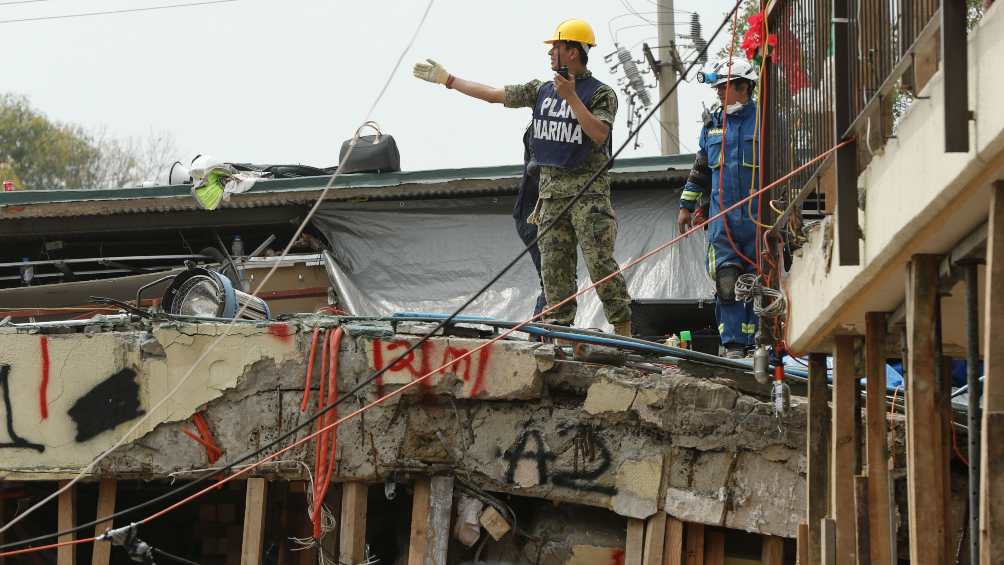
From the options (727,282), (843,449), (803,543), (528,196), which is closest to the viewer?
(843,449)

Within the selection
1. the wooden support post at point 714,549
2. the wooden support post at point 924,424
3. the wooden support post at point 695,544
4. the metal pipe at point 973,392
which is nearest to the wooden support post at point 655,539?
the wooden support post at point 695,544

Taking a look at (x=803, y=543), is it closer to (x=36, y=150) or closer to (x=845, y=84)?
(x=845, y=84)

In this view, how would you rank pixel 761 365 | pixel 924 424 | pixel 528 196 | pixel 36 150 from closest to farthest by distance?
pixel 924 424 → pixel 761 365 → pixel 528 196 → pixel 36 150

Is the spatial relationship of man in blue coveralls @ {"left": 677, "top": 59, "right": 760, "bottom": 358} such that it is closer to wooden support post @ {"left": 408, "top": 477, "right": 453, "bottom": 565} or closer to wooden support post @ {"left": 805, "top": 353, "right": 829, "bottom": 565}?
wooden support post @ {"left": 805, "top": 353, "right": 829, "bottom": 565}

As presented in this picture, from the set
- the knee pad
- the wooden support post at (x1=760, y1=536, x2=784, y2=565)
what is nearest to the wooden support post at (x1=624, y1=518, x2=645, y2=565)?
the wooden support post at (x1=760, y1=536, x2=784, y2=565)

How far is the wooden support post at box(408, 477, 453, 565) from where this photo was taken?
7.96m

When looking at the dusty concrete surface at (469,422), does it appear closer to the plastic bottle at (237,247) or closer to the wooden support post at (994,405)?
the wooden support post at (994,405)

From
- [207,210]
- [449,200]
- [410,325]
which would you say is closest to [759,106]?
[410,325]

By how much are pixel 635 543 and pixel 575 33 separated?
10.2 ft

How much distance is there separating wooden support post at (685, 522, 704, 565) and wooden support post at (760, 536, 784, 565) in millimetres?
346

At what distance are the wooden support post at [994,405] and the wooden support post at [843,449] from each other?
6.70ft

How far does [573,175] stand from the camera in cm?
875

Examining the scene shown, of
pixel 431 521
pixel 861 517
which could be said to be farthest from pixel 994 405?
pixel 431 521

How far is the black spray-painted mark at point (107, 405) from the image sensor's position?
27.5 feet
